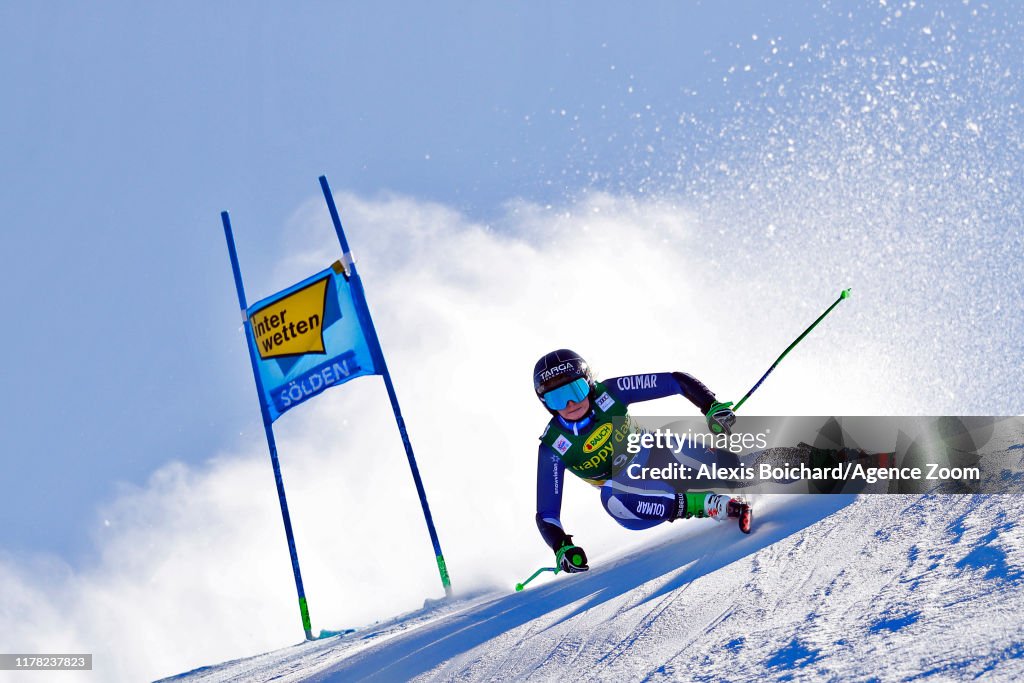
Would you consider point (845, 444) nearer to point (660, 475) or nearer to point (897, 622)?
point (660, 475)

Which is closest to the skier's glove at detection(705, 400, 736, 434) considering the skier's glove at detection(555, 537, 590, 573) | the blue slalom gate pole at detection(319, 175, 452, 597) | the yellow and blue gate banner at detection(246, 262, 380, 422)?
the skier's glove at detection(555, 537, 590, 573)

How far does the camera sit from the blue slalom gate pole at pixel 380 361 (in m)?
8.00

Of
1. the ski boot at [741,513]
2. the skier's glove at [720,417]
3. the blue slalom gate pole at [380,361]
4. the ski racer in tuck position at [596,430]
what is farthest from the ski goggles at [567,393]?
the blue slalom gate pole at [380,361]

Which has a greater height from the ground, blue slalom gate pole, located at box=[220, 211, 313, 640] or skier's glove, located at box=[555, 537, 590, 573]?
blue slalom gate pole, located at box=[220, 211, 313, 640]

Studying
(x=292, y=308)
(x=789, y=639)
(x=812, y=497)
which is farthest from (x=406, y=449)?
(x=789, y=639)

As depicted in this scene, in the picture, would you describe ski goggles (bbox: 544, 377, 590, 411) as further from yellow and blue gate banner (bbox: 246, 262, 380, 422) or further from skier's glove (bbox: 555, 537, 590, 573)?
yellow and blue gate banner (bbox: 246, 262, 380, 422)

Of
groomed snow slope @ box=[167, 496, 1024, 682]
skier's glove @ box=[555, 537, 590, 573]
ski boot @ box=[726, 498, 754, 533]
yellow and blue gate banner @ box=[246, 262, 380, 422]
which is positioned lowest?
groomed snow slope @ box=[167, 496, 1024, 682]

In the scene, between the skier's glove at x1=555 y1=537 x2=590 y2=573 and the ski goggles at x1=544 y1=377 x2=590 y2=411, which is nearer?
the skier's glove at x1=555 y1=537 x2=590 y2=573

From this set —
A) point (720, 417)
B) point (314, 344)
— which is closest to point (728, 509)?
point (720, 417)

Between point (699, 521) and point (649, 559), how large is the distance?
3.48 ft

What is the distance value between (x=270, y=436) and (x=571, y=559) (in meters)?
4.38

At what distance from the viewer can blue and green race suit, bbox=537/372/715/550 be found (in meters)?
5.59

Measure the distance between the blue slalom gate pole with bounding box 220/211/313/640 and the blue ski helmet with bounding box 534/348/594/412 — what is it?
3657 millimetres

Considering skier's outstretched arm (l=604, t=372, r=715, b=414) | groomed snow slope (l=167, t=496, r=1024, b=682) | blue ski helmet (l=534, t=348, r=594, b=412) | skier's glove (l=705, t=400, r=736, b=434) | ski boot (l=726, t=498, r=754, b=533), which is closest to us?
groomed snow slope (l=167, t=496, r=1024, b=682)
